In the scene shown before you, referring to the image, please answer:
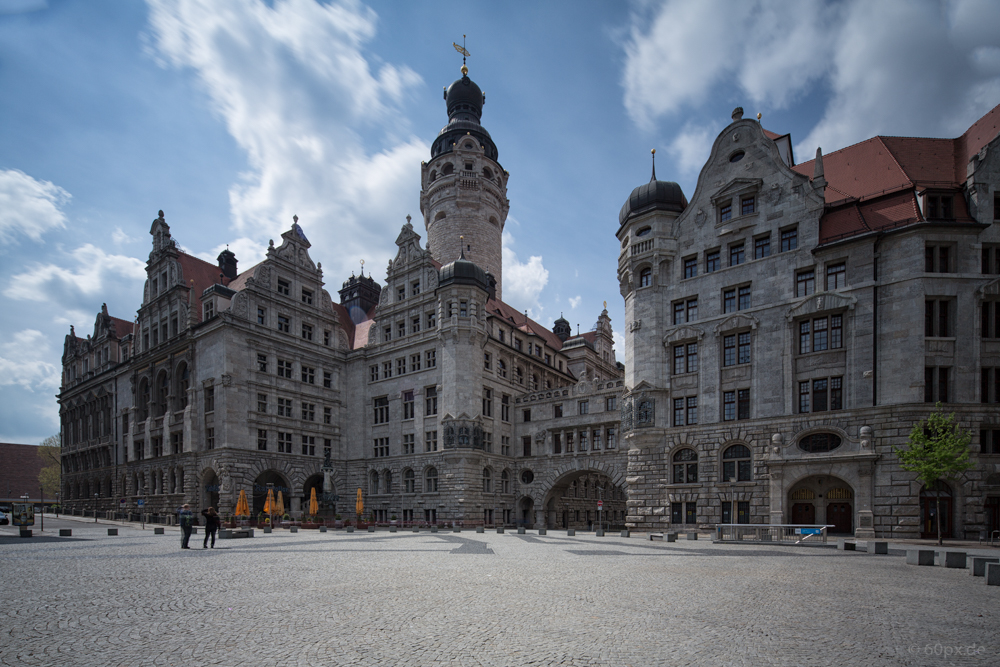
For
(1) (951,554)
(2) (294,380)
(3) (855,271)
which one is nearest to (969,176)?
(3) (855,271)

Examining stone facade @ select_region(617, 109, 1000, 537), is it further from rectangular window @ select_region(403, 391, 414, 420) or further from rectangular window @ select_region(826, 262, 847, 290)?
rectangular window @ select_region(403, 391, 414, 420)

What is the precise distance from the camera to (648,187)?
39.9 meters

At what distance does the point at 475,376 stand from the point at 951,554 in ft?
116

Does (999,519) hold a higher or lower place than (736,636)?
lower

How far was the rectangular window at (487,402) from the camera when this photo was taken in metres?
→ 49.8

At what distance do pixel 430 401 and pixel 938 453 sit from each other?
116ft

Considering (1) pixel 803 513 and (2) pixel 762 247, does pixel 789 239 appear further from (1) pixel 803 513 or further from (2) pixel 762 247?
(1) pixel 803 513

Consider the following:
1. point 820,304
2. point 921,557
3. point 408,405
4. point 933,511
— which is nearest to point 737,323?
point 820,304

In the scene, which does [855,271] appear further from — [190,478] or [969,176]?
[190,478]

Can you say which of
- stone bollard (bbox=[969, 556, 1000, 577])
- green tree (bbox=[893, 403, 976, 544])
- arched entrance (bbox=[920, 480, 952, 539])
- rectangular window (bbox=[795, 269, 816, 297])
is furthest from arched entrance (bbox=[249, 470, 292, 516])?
stone bollard (bbox=[969, 556, 1000, 577])

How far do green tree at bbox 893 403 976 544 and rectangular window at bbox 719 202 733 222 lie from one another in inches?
632

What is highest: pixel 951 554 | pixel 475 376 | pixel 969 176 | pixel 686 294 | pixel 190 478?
pixel 969 176

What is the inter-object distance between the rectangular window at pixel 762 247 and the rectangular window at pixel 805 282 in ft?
7.93

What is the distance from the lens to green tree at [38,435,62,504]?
85.7m
